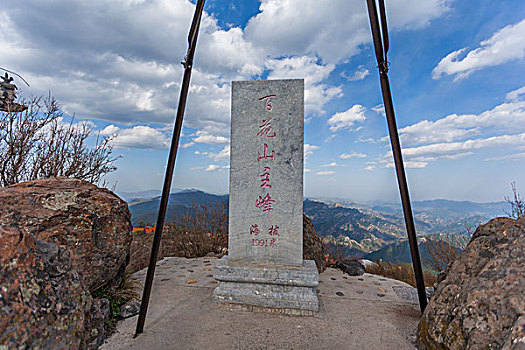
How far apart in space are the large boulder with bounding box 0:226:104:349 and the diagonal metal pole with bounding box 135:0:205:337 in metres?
1.25

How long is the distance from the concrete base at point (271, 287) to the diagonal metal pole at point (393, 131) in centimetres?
107

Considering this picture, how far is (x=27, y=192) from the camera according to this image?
2.57m

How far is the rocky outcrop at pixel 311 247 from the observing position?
4.55 meters

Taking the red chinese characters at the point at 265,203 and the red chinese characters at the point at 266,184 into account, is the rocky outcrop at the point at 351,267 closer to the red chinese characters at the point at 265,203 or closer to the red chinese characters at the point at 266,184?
the red chinese characters at the point at 266,184

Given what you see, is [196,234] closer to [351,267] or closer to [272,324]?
[351,267]

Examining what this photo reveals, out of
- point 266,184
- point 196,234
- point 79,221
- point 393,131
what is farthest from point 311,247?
point 79,221

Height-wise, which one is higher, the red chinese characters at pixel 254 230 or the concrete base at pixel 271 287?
the red chinese characters at pixel 254 230

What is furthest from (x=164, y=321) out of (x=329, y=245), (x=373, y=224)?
(x=373, y=224)

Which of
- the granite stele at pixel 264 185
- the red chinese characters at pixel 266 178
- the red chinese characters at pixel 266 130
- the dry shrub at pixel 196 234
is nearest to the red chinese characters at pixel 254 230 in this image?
the granite stele at pixel 264 185

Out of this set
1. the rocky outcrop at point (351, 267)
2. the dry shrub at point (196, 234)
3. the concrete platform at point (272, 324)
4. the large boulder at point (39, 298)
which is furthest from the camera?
the dry shrub at point (196, 234)

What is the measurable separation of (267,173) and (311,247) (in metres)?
1.90

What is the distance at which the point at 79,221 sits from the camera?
2566mm

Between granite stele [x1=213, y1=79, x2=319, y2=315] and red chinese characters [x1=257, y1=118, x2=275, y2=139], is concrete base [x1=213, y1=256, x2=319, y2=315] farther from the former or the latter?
red chinese characters [x1=257, y1=118, x2=275, y2=139]

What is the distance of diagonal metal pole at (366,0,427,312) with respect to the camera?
242cm
